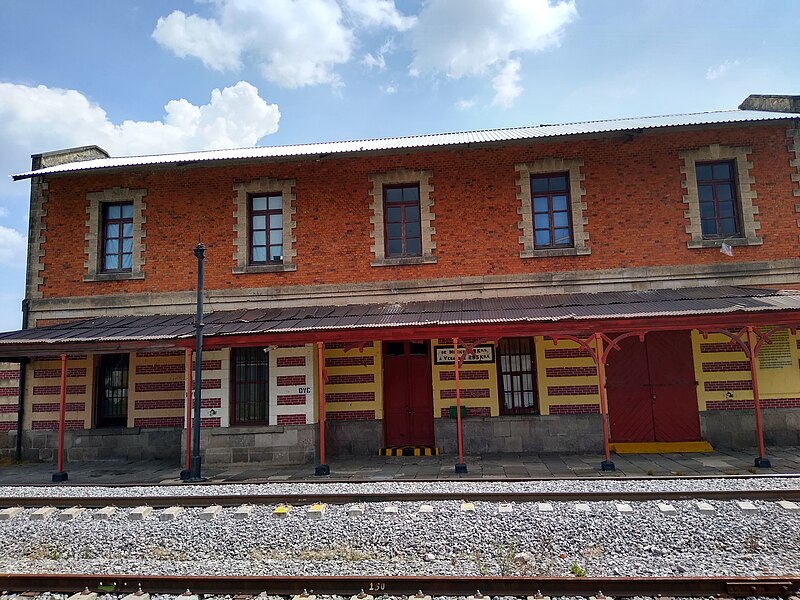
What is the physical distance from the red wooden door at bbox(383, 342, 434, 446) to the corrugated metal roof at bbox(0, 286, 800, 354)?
1.24 meters

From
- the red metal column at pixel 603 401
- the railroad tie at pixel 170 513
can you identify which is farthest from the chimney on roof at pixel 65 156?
the red metal column at pixel 603 401

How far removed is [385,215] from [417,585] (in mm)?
9506

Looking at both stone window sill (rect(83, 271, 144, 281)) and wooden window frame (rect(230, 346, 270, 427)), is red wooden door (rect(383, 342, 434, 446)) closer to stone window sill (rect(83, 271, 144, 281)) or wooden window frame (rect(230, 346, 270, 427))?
wooden window frame (rect(230, 346, 270, 427))

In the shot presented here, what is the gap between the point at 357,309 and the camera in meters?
11.8

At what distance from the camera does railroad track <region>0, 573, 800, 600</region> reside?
4.41 metres

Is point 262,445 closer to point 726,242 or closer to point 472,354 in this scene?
point 472,354

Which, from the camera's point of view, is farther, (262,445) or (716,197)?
(716,197)

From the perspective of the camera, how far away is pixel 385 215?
1291cm

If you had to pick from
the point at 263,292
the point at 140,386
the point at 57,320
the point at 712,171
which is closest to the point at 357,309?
the point at 263,292

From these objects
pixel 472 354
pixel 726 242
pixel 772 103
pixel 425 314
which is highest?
pixel 772 103

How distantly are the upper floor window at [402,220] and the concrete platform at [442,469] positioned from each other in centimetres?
492

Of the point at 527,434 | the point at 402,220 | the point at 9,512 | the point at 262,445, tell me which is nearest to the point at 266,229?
the point at 402,220

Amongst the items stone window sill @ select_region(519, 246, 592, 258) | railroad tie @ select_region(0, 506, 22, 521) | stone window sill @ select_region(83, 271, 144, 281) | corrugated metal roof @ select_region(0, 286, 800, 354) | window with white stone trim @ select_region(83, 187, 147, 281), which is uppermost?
window with white stone trim @ select_region(83, 187, 147, 281)

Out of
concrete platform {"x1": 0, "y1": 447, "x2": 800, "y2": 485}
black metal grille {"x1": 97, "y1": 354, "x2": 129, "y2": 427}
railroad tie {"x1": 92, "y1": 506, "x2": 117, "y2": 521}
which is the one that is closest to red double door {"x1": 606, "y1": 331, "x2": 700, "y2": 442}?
concrete platform {"x1": 0, "y1": 447, "x2": 800, "y2": 485}
